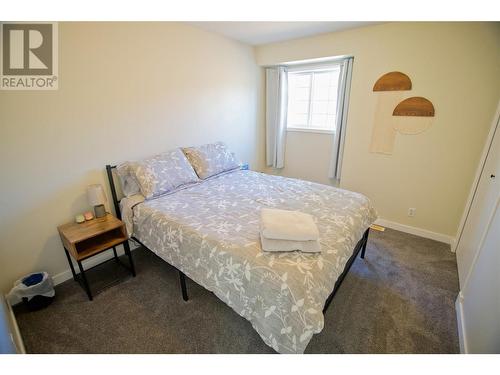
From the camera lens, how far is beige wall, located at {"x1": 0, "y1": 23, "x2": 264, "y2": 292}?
170cm

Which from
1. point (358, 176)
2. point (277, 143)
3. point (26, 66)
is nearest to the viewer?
point (26, 66)

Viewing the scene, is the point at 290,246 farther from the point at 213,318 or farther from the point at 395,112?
the point at 395,112

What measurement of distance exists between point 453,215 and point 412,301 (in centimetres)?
137

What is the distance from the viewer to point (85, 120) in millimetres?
1953

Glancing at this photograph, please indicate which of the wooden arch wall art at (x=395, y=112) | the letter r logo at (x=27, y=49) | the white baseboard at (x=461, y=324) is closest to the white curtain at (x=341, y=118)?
the wooden arch wall art at (x=395, y=112)

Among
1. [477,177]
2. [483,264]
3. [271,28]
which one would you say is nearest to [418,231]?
[477,177]

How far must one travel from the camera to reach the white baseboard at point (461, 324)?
1404mm

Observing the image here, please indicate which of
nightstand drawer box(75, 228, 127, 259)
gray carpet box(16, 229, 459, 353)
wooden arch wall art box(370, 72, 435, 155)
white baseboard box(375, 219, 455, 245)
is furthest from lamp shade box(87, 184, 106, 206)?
white baseboard box(375, 219, 455, 245)

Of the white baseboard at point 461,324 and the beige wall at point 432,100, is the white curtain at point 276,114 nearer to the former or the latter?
the beige wall at point 432,100

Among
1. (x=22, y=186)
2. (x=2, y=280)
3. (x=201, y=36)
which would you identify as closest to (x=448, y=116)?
(x=201, y=36)

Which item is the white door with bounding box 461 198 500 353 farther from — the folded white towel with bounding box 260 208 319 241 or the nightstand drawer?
the nightstand drawer

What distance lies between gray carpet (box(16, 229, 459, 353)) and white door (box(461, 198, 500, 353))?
0.18 metres

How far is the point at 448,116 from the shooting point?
7.70 ft

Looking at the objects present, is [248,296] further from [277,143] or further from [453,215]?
[277,143]
